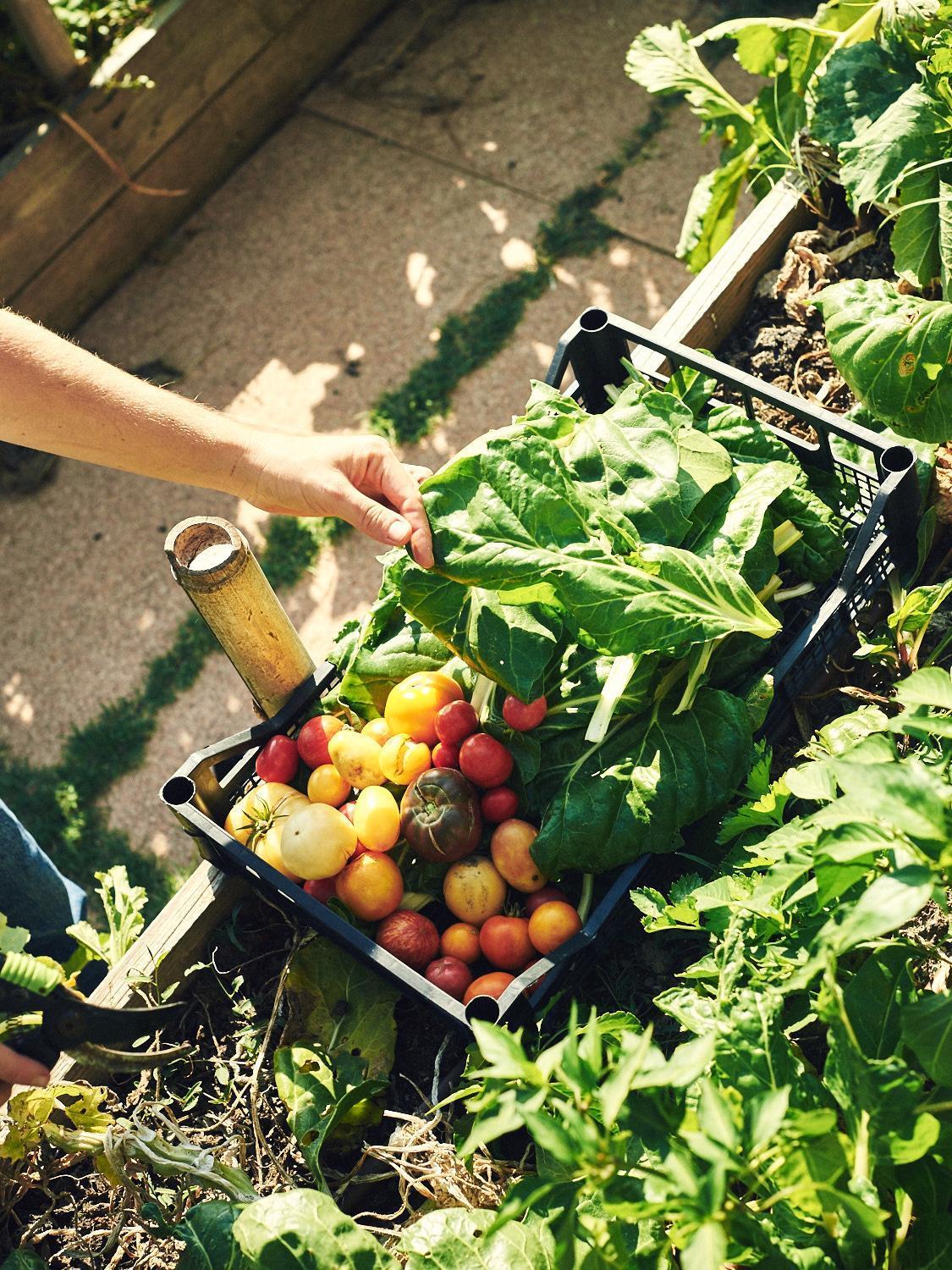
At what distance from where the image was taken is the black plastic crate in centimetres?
177

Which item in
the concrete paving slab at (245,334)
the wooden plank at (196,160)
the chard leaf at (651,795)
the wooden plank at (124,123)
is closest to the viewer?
the chard leaf at (651,795)

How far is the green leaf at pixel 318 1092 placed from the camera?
1.77 metres

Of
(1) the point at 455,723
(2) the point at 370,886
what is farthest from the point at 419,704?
(2) the point at 370,886

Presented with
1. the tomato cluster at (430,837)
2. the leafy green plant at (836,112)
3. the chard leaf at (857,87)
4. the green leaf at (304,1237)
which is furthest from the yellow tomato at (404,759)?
the chard leaf at (857,87)

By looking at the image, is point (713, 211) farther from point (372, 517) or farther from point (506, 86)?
point (506, 86)

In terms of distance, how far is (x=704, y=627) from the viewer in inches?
65.5

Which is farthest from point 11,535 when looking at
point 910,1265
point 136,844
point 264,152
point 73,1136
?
point 910,1265

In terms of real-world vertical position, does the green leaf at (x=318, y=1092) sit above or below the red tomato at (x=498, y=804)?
below

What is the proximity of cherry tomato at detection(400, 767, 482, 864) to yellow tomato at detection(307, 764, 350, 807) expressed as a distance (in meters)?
0.16

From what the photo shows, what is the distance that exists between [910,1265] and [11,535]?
132 inches

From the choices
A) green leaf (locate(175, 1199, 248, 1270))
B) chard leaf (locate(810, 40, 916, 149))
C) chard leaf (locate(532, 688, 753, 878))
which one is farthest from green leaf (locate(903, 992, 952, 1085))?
chard leaf (locate(810, 40, 916, 149))

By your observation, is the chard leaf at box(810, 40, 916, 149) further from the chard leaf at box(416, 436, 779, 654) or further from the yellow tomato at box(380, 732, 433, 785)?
the yellow tomato at box(380, 732, 433, 785)

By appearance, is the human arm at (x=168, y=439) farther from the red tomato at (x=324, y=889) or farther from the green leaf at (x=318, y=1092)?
the green leaf at (x=318, y=1092)

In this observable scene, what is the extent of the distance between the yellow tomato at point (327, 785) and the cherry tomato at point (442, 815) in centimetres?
16
